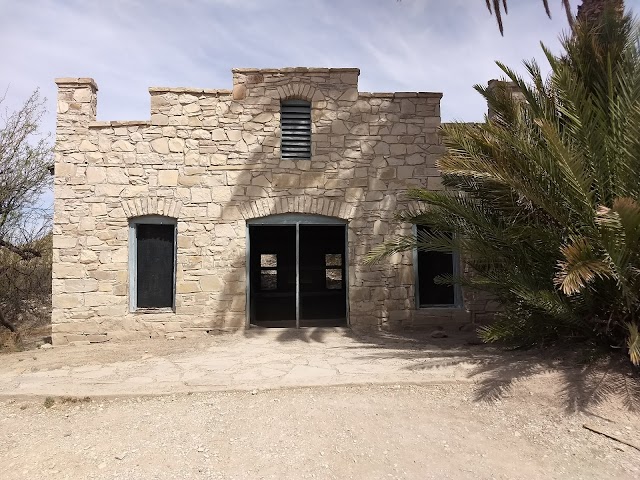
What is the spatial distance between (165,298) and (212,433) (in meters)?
4.53

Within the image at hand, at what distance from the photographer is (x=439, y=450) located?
11.3 ft

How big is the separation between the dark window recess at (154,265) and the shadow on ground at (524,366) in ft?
11.9

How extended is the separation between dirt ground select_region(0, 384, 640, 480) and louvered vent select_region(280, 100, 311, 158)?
4777 millimetres

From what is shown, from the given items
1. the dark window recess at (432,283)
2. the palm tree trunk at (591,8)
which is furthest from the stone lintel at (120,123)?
the palm tree trunk at (591,8)

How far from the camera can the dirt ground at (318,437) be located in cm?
321

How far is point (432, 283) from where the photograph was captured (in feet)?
26.8

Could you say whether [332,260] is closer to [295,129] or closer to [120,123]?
[295,129]

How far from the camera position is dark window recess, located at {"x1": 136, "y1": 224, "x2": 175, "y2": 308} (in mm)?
7750

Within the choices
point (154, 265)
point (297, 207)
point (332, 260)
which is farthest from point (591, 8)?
point (154, 265)

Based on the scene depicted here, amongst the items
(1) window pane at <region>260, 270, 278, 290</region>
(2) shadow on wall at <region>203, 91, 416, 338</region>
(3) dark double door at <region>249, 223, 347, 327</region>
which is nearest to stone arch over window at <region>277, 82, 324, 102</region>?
(2) shadow on wall at <region>203, 91, 416, 338</region>

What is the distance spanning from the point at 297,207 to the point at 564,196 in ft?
14.4

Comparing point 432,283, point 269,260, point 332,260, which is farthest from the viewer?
point 269,260

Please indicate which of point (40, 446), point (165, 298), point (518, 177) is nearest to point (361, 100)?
point (518, 177)

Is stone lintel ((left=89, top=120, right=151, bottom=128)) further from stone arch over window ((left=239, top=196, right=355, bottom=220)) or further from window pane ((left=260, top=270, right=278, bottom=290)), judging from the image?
window pane ((left=260, top=270, right=278, bottom=290))
